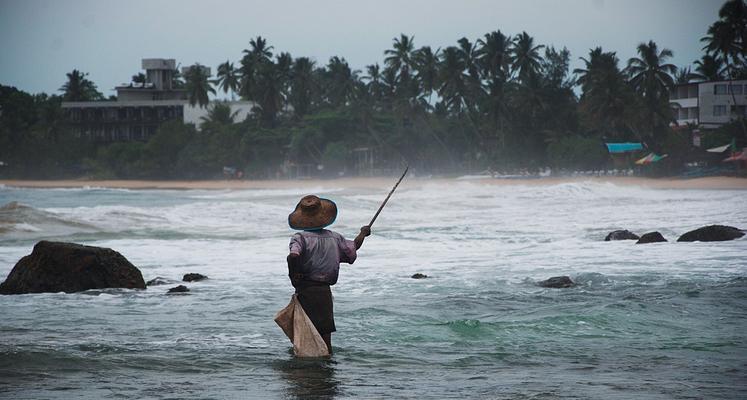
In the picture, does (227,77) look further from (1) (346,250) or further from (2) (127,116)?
(1) (346,250)

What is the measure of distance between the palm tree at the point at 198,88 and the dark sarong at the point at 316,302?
3286 inches

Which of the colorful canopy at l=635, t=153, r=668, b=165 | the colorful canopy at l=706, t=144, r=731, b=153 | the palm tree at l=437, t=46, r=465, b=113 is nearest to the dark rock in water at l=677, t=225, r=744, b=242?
the colorful canopy at l=706, t=144, r=731, b=153

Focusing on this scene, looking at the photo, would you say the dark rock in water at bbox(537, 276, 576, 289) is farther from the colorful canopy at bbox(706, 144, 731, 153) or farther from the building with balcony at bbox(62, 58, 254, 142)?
the building with balcony at bbox(62, 58, 254, 142)

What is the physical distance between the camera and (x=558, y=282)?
12055 millimetres

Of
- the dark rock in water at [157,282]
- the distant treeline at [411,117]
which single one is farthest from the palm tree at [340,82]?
the dark rock in water at [157,282]

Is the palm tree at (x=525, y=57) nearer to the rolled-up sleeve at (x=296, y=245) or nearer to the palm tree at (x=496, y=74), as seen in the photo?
the palm tree at (x=496, y=74)

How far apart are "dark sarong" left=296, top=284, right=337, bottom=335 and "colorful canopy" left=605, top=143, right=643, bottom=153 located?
63578mm

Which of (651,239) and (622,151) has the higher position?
(622,151)

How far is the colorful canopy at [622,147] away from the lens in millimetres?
68438

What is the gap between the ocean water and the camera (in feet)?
21.0

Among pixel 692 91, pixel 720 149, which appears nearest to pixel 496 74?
pixel 692 91

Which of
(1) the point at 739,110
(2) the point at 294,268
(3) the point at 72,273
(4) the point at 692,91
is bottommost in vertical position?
(3) the point at 72,273

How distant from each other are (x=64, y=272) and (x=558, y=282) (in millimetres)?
5830

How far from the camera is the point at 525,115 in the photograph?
7756cm
